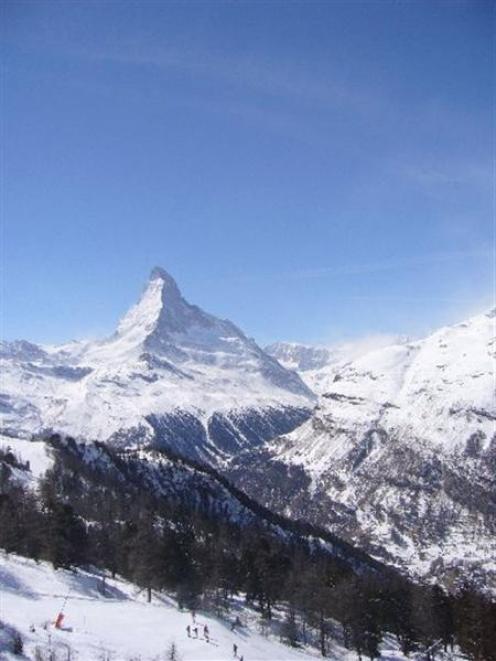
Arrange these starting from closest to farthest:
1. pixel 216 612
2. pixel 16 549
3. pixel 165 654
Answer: pixel 165 654 < pixel 216 612 < pixel 16 549

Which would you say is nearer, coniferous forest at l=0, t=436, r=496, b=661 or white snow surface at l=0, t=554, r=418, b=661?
white snow surface at l=0, t=554, r=418, b=661

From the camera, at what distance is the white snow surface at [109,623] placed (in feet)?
200

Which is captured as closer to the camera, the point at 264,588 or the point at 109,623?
the point at 109,623

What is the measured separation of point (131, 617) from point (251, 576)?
4161cm

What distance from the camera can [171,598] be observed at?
356 ft

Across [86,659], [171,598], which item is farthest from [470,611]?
[86,659]

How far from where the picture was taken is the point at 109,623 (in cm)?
7388

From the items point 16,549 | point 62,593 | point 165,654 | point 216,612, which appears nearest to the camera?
point 165,654

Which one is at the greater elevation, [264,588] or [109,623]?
[264,588]

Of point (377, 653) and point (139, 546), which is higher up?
point (139, 546)

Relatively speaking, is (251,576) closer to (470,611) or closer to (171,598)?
(171,598)

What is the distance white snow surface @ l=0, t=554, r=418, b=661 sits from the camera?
61031 mm

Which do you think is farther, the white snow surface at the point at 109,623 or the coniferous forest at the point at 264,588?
the coniferous forest at the point at 264,588

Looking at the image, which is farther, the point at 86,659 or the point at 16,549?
the point at 16,549
